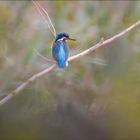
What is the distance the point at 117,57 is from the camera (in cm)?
420

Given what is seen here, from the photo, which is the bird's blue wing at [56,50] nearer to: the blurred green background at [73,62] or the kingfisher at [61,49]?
the kingfisher at [61,49]

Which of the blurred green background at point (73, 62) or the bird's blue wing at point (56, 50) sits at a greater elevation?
the blurred green background at point (73, 62)

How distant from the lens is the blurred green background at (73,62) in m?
2.62

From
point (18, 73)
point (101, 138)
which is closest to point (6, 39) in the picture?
point (18, 73)

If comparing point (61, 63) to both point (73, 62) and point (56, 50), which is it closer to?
point (56, 50)

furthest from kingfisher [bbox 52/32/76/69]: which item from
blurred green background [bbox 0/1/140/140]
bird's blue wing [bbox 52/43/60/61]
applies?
blurred green background [bbox 0/1/140/140]

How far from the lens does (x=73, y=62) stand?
4.04 metres

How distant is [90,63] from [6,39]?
0.60 meters

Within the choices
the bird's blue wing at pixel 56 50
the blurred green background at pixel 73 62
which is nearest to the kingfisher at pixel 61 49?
the bird's blue wing at pixel 56 50

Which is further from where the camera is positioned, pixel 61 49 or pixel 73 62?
pixel 73 62

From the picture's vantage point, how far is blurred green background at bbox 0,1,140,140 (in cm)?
262

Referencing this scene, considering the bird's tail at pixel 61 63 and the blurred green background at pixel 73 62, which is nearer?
the bird's tail at pixel 61 63

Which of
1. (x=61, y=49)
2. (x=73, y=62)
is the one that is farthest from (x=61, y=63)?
(x=73, y=62)

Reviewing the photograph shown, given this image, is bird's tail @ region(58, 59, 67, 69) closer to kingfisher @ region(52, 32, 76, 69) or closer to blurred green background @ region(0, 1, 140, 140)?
kingfisher @ region(52, 32, 76, 69)
